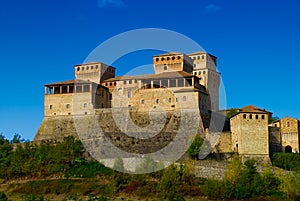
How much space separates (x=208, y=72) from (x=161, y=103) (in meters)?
12.6

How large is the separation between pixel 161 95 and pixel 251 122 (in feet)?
39.8

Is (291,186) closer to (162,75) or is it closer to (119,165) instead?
(119,165)

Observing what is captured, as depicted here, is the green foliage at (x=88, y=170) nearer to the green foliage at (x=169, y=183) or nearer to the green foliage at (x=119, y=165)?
the green foliage at (x=119, y=165)

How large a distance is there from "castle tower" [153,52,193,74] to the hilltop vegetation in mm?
16860

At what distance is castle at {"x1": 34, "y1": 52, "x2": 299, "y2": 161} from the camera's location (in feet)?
177

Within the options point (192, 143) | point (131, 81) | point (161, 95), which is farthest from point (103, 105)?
point (192, 143)

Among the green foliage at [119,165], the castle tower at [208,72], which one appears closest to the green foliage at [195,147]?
the green foliage at [119,165]

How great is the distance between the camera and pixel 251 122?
2112 inches

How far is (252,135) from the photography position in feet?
175

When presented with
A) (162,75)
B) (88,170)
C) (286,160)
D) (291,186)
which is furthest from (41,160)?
(291,186)

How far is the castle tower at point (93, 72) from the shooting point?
232 feet

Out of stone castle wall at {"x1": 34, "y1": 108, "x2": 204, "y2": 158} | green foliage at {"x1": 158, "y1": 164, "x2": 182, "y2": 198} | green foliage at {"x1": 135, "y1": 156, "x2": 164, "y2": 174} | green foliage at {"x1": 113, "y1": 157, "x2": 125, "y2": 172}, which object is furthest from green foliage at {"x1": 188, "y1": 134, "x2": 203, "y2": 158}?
green foliage at {"x1": 113, "y1": 157, "x2": 125, "y2": 172}

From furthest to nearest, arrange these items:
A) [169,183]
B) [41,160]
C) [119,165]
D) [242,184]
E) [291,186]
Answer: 1. [41,160]
2. [119,165]
3. [169,183]
4. [242,184]
5. [291,186]

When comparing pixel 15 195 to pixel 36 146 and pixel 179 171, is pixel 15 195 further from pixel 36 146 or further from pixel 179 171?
pixel 179 171
